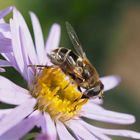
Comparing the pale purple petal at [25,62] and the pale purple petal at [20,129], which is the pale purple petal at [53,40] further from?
the pale purple petal at [20,129]

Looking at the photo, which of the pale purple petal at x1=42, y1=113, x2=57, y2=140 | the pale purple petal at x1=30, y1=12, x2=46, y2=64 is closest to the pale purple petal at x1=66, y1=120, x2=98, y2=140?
the pale purple petal at x1=42, y1=113, x2=57, y2=140

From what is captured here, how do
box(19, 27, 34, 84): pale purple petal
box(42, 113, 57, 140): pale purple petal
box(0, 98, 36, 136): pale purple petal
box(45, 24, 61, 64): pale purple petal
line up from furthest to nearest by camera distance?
box(45, 24, 61, 64): pale purple petal → box(19, 27, 34, 84): pale purple petal → box(42, 113, 57, 140): pale purple petal → box(0, 98, 36, 136): pale purple petal

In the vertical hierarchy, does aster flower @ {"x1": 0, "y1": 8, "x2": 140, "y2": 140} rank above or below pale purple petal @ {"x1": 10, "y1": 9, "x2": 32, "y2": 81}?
below

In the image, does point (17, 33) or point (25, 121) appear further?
point (17, 33)

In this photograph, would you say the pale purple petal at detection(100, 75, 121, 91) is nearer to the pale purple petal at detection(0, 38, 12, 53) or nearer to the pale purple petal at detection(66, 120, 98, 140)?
the pale purple petal at detection(66, 120, 98, 140)

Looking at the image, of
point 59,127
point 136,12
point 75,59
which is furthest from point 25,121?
point 136,12

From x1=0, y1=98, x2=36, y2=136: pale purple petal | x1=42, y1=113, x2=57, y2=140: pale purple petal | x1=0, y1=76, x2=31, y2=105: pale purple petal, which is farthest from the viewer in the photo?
x1=42, y1=113, x2=57, y2=140: pale purple petal

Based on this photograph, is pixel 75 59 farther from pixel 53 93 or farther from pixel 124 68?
pixel 124 68
